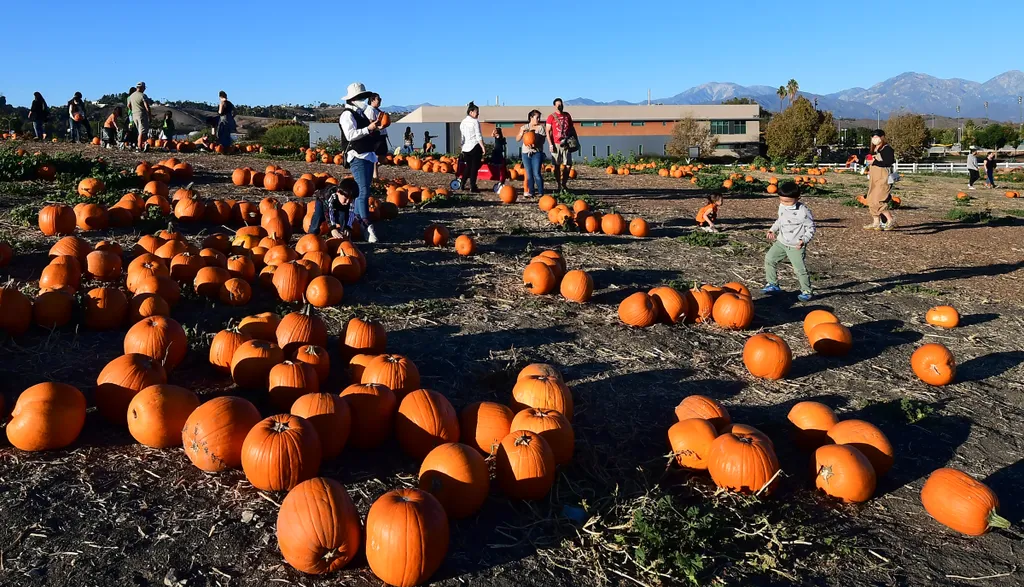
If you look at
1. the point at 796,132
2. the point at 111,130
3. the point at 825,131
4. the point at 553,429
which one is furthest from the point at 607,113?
the point at 553,429

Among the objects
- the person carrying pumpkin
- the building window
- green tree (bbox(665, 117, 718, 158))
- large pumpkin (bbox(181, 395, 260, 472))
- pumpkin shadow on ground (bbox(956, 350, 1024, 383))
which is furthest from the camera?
the building window

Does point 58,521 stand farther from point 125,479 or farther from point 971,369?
point 971,369

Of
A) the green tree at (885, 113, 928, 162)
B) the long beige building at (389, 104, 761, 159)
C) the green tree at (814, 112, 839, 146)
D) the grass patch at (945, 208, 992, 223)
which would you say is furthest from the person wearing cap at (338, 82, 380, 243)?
the long beige building at (389, 104, 761, 159)

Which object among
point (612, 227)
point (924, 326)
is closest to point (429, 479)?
point (924, 326)

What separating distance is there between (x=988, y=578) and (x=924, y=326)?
4.56m

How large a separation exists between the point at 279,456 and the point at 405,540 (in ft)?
3.15

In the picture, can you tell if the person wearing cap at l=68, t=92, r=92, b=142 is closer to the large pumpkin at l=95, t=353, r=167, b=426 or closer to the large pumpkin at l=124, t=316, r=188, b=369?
the large pumpkin at l=124, t=316, r=188, b=369

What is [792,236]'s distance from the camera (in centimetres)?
802

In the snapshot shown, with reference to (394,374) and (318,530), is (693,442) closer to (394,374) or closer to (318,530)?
(394,374)

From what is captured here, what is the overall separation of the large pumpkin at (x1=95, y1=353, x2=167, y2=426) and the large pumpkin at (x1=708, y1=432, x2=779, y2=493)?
3381mm

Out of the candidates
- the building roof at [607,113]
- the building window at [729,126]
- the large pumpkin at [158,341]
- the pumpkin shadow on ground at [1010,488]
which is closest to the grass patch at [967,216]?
the pumpkin shadow on ground at [1010,488]

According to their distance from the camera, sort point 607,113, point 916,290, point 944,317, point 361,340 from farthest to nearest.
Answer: point 607,113 < point 916,290 < point 944,317 < point 361,340

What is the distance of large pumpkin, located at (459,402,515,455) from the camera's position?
13.8ft

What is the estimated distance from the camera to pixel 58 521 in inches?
133
